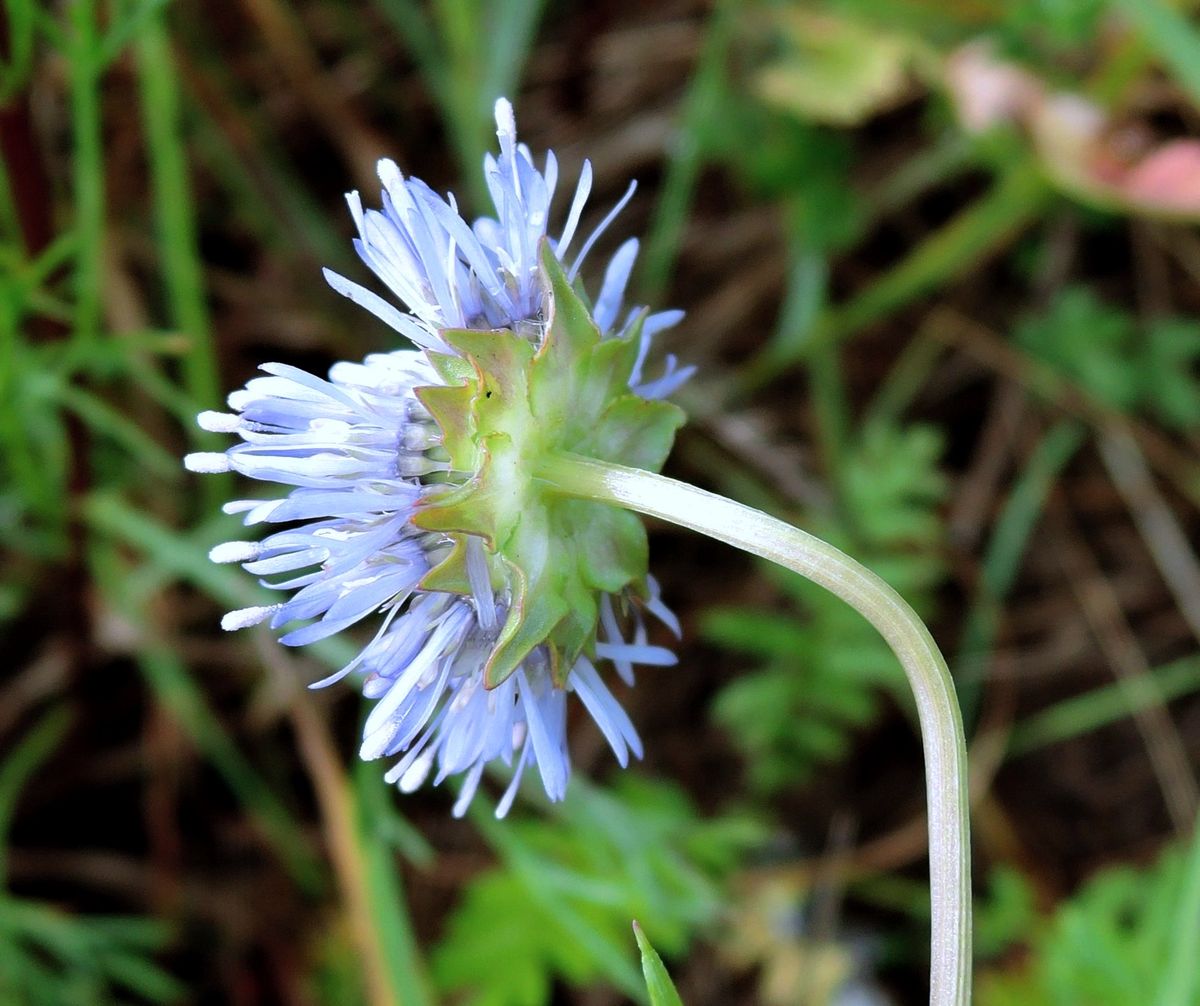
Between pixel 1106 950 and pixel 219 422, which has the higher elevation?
pixel 219 422

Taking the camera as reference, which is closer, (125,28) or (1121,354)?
(125,28)

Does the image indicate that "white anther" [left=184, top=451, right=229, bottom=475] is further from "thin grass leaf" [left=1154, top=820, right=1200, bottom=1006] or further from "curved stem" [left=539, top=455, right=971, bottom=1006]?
"thin grass leaf" [left=1154, top=820, right=1200, bottom=1006]

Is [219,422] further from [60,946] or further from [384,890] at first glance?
[60,946]

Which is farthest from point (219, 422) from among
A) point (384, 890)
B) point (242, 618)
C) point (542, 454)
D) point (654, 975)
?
point (384, 890)

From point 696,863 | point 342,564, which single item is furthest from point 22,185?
point 696,863

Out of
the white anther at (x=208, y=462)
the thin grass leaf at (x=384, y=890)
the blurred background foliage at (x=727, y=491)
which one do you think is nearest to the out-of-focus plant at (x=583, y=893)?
the blurred background foliage at (x=727, y=491)

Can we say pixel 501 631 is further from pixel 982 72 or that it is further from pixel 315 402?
pixel 982 72

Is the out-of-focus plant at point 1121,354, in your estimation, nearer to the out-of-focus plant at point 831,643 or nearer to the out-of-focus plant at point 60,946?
the out-of-focus plant at point 831,643
